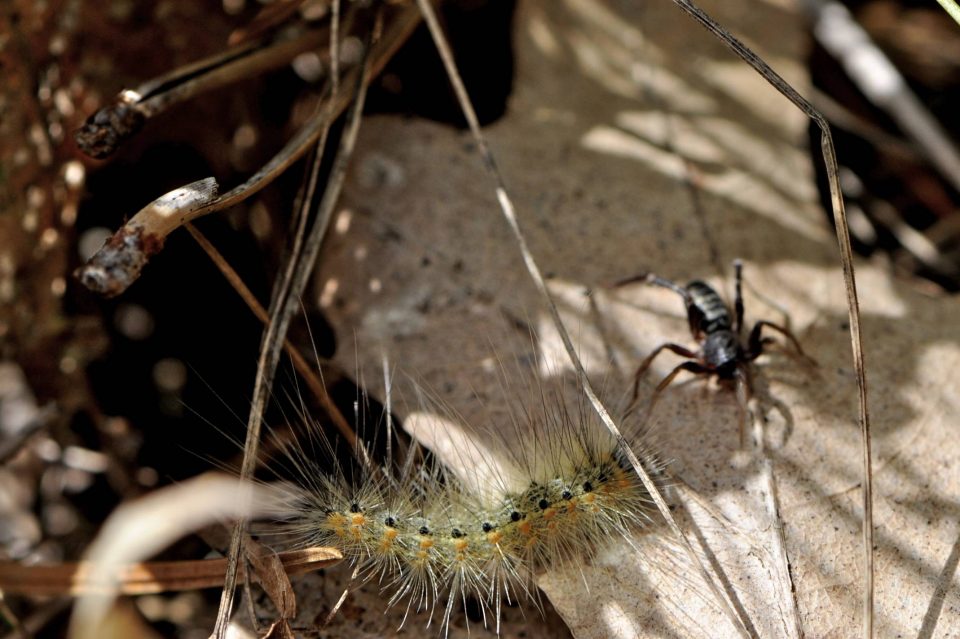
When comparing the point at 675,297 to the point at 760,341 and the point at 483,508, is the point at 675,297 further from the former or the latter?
the point at 483,508

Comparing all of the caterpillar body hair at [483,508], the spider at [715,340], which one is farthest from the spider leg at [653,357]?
the caterpillar body hair at [483,508]

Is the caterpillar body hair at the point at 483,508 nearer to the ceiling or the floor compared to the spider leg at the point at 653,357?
nearer to the floor

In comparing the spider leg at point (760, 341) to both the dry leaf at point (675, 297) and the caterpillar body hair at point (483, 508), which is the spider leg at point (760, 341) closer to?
the dry leaf at point (675, 297)

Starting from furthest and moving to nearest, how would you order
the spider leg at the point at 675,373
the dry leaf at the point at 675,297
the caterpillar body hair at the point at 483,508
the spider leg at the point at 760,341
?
1. the spider leg at the point at 760,341
2. the spider leg at the point at 675,373
3. the caterpillar body hair at the point at 483,508
4. the dry leaf at the point at 675,297

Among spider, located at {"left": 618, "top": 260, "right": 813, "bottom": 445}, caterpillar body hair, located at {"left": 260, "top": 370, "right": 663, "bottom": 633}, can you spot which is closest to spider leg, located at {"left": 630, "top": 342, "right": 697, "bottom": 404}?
spider, located at {"left": 618, "top": 260, "right": 813, "bottom": 445}

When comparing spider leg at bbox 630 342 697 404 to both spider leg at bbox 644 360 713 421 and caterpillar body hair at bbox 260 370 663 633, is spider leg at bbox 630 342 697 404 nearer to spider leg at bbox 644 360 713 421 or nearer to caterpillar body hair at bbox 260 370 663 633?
spider leg at bbox 644 360 713 421

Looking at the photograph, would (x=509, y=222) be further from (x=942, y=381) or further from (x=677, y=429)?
(x=942, y=381)

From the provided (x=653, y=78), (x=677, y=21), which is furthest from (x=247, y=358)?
(x=677, y=21)
